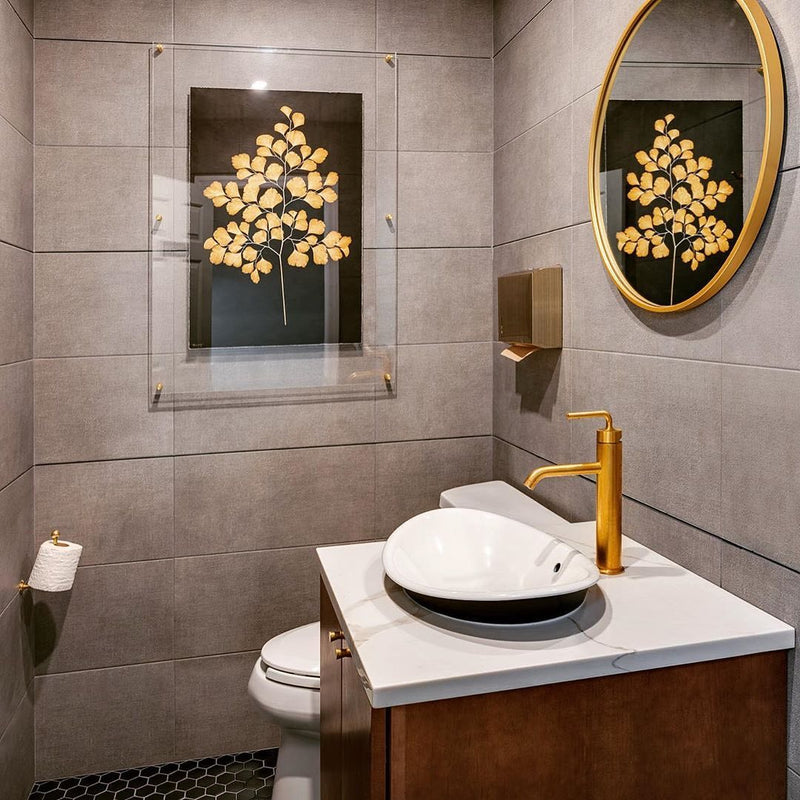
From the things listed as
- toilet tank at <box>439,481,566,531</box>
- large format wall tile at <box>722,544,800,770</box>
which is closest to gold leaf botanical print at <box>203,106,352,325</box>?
toilet tank at <box>439,481,566,531</box>

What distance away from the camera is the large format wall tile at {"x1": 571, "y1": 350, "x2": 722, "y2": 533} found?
1.48m

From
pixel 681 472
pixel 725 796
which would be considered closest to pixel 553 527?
pixel 681 472

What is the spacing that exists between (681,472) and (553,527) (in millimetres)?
372

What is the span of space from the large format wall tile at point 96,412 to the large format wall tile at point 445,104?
1.16 metres

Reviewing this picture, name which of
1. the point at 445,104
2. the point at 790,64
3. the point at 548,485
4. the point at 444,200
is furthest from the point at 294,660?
the point at 445,104

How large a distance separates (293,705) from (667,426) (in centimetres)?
115

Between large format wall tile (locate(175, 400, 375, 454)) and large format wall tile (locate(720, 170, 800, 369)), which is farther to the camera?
large format wall tile (locate(175, 400, 375, 454))

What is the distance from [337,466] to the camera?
8.35 feet

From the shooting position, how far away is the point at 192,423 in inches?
95.8

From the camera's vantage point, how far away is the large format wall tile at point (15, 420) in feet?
6.71

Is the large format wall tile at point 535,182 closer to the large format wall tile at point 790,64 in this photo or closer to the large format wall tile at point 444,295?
the large format wall tile at point 444,295

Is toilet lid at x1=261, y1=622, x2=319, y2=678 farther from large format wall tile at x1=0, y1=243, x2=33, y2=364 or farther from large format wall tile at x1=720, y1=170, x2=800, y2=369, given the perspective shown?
large format wall tile at x1=720, y1=170, x2=800, y2=369

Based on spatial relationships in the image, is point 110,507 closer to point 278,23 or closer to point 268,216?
point 268,216

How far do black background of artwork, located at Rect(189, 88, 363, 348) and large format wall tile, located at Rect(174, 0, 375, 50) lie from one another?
0.56 feet
